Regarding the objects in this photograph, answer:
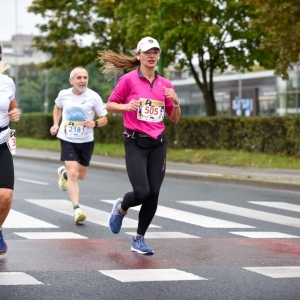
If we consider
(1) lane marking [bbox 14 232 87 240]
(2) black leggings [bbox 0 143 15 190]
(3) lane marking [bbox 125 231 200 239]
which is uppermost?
(2) black leggings [bbox 0 143 15 190]

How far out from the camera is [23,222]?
11.4m

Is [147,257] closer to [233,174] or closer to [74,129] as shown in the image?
[74,129]

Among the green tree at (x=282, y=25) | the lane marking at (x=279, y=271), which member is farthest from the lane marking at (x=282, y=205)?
the green tree at (x=282, y=25)

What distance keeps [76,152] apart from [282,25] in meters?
13.4

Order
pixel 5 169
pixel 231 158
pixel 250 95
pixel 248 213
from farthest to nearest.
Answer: pixel 250 95, pixel 231 158, pixel 248 213, pixel 5 169

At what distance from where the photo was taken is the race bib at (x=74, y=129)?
462 inches

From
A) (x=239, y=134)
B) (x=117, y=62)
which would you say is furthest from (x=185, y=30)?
(x=117, y=62)

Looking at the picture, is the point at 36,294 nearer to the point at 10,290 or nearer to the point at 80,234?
the point at 10,290

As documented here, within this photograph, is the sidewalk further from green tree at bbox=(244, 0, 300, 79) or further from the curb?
green tree at bbox=(244, 0, 300, 79)

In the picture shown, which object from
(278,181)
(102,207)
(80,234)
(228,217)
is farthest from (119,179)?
(80,234)

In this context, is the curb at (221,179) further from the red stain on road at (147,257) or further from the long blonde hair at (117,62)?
the long blonde hair at (117,62)

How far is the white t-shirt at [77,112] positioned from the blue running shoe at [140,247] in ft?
10.4

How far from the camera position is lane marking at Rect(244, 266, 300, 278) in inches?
296

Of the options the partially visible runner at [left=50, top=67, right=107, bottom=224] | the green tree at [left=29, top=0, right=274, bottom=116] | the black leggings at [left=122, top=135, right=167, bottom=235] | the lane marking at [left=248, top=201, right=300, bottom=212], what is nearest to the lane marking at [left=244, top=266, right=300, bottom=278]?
the black leggings at [left=122, top=135, right=167, bottom=235]
